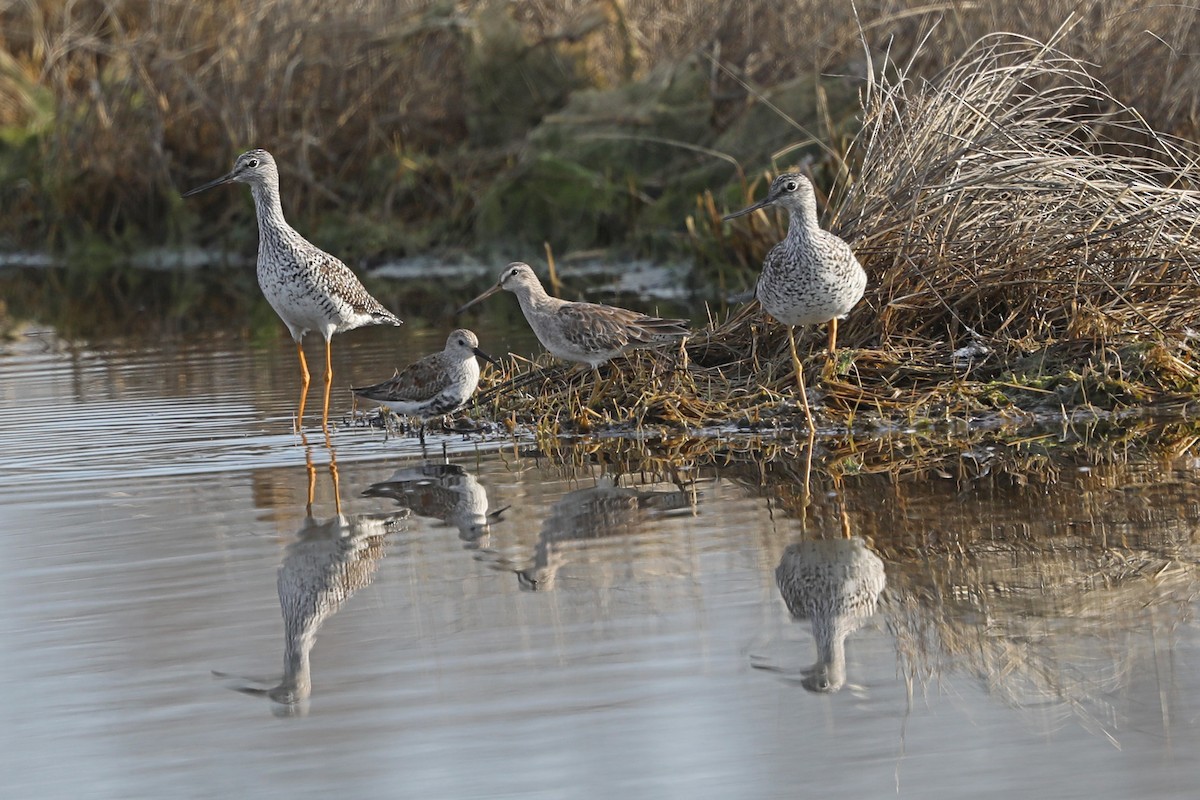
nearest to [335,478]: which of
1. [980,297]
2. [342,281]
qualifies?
[342,281]

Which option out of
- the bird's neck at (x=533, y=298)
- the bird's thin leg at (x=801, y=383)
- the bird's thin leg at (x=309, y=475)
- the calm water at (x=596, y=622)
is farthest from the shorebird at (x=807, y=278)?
the bird's thin leg at (x=309, y=475)

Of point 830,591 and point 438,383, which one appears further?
point 438,383

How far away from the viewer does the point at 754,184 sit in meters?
16.0

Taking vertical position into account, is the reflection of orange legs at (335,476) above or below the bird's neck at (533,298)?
below

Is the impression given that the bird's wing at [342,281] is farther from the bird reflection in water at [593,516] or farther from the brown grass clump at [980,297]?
the bird reflection in water at [593,516]

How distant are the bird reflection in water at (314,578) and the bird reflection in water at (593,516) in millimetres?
643

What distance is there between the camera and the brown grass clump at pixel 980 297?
981 cm

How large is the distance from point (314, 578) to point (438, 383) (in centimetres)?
332

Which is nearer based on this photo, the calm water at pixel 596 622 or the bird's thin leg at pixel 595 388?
the calm water at pixel 596 622

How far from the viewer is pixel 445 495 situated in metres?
8.27

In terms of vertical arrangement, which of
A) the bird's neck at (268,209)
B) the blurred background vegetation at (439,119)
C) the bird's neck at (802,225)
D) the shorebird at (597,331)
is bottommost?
the shorebird at (597,331)

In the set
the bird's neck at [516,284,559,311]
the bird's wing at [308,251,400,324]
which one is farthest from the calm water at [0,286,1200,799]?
the bird's wing at [308,251,400,324]

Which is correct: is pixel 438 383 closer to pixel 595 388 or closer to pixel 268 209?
pixel 595 388

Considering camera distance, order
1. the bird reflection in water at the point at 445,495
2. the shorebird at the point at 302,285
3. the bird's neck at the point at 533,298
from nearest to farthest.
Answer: the bird reflection in water at the point at 445,495 < the bird's neck at the point at 533,298 < the shorebird at the point at 302,285
